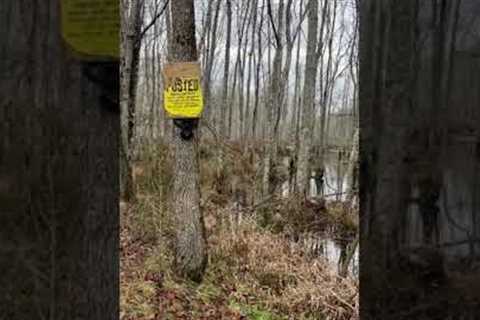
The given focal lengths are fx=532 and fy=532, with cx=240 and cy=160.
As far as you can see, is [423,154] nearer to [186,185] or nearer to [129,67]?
[186,185]

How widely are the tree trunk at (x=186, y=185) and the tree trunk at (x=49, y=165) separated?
4.46 m

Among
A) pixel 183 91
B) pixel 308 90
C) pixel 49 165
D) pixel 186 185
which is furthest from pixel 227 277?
pixel 308 90

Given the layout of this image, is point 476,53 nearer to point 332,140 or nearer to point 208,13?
point 208,13

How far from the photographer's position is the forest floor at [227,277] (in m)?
4.64

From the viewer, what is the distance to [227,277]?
17.5 feet

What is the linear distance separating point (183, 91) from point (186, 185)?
939mm

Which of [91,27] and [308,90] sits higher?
[308,90]

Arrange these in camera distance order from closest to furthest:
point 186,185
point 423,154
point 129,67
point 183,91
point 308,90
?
point 423,154 < point 183,91 < point 186,185 < point 129,67 < point 308,90

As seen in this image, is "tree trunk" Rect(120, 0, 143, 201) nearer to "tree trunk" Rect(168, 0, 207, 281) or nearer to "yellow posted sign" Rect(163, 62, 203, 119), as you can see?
"tree trunk" Rect(168, 0, 207, 281)

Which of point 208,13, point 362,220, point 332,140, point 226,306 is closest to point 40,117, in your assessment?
point 362,220

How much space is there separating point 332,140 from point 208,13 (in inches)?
891

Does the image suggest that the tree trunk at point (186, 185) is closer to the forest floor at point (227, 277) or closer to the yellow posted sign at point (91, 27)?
the forest floor at point (227, 277)

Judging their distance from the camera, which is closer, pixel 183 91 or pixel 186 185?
pixel 183 91

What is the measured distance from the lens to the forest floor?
4637 mm
